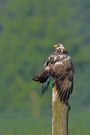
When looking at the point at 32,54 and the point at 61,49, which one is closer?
the point at 61,49

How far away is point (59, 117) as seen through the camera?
6.44 metres

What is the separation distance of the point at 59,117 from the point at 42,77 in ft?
2.23

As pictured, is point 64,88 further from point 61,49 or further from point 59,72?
point 61,49

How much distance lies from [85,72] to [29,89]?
5.53 metres

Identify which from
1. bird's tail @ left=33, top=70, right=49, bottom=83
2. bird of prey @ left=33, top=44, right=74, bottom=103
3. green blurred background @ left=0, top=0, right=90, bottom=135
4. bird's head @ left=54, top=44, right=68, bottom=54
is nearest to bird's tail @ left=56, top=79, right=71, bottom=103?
bird of prey @ left=33, top=44, right=74, bottom=103

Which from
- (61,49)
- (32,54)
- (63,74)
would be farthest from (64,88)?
(32,54)

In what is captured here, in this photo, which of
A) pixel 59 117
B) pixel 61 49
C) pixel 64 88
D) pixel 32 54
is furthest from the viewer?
pixel 32 54

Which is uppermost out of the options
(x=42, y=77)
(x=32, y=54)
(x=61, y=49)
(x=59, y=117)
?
(x=32, y=54)

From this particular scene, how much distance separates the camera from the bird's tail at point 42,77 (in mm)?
7016

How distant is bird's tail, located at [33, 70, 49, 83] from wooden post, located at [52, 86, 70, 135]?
450 mm

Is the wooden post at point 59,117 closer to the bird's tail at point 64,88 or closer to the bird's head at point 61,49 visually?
the bird's tail at point 64,88

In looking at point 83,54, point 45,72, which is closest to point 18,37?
point 83,54

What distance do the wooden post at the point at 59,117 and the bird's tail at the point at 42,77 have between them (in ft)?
1.48

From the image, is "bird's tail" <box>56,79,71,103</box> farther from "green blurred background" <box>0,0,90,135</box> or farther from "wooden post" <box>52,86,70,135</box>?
"green blurred background" <box>0,0,90,135</box>
